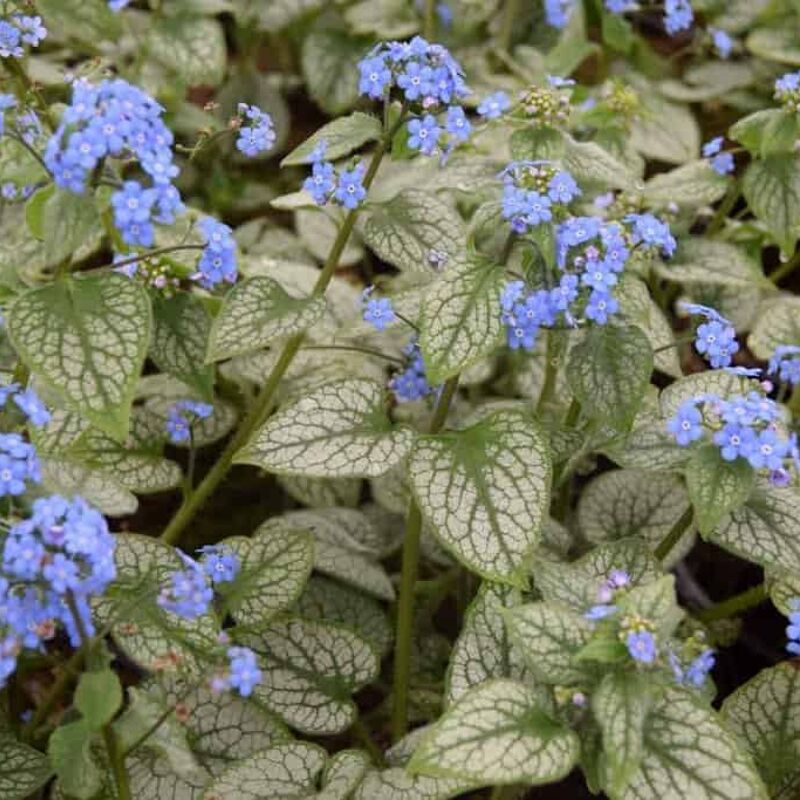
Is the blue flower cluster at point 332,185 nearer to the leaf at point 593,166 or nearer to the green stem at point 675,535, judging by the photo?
the leaf at point 593,166

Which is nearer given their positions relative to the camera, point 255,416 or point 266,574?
point 266,574

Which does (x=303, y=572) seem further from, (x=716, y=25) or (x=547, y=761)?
(x=716, y=25)

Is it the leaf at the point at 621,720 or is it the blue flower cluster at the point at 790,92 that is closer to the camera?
the leaf at the point at 621,720

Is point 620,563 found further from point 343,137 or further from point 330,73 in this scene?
point 330,73

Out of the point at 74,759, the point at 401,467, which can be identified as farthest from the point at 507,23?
the point at 74,759

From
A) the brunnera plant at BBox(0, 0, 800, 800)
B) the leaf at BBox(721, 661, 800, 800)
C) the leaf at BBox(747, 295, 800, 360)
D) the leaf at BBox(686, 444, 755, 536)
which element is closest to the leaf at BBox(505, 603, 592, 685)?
the brunnera plant at BBox(0, 0, 800, 800)

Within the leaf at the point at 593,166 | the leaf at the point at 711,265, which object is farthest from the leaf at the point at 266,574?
the leaf at the point at 711,265
